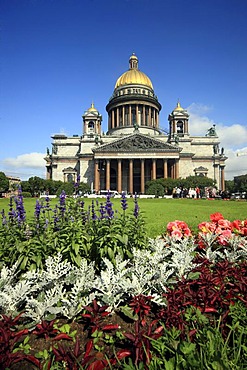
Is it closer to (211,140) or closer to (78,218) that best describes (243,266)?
(78,218)

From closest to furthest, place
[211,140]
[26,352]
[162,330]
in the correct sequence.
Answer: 1. [26,352]
2. [162,330]
3. [211,140]

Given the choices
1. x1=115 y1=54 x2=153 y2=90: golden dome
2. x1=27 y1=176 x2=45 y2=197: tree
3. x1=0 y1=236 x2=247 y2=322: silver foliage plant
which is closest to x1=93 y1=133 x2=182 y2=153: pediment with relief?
x1=27 y1=176 x2=45 y2=197: tree

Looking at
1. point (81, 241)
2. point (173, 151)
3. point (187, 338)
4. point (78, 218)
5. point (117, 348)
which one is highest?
point (173, 151)

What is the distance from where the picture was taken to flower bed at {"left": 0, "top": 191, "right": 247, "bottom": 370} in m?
2.38

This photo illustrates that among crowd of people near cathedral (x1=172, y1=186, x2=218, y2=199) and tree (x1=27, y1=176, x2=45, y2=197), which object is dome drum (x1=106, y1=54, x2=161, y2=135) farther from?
crowd of people near cathedral (x1=172, y1=186, x2=218, y2=199)

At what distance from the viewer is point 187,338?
2559 millimetres

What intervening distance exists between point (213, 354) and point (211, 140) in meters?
66.2

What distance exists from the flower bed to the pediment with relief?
166 ft

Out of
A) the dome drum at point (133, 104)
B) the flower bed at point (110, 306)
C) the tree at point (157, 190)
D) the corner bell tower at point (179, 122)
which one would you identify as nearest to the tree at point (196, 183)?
the tree at point (157, 190)

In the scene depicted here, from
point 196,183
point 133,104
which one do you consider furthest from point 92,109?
point 196,183

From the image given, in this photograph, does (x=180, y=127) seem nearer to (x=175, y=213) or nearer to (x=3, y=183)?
(x=3, y=183)

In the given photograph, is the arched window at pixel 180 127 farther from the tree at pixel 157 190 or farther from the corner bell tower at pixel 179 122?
the tree at pixel 157 190

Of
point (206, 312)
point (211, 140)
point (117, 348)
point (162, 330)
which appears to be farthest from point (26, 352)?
point (211, 140)

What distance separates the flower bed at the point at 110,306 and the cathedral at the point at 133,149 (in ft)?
161
